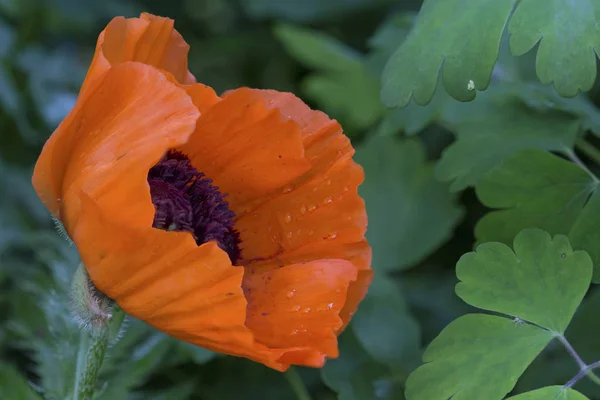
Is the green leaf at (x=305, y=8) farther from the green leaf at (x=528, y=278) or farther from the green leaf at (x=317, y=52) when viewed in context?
the green leaf at (x=528, y=278)

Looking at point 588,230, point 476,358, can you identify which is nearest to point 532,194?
point 588,230

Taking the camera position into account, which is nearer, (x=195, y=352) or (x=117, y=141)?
(x=117, y=141)

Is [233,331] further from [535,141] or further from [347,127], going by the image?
[347,127]

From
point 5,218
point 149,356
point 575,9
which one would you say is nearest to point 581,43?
point 575,9

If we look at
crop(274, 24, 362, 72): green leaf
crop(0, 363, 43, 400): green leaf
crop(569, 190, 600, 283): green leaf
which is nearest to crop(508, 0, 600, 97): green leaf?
crop(569, 190, 600, 283): green leaf

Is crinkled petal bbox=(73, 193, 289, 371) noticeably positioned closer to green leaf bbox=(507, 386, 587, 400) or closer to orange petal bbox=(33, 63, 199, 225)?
orange petal bbox=(33, 63, 199, 225)

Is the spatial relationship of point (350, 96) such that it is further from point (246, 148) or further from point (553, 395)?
point (553, 395)
